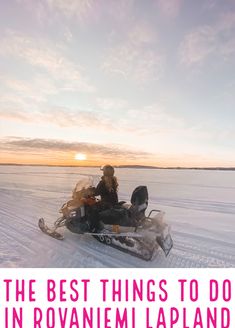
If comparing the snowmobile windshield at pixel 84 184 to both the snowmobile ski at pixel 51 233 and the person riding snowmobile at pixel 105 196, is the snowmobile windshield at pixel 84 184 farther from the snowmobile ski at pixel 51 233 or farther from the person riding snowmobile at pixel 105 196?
the snowmobile ski at pixel 51 233

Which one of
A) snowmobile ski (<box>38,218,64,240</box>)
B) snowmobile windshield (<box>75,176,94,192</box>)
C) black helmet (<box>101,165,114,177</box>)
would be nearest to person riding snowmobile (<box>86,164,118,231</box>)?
black helmet (<box>101,165,114,177</box>)

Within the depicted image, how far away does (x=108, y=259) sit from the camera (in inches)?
208

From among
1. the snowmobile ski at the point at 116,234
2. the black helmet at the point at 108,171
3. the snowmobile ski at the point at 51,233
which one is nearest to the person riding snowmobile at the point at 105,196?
the black helmet at the point at 108,171

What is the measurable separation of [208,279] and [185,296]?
2.09ft

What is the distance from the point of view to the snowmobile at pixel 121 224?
17.8ft

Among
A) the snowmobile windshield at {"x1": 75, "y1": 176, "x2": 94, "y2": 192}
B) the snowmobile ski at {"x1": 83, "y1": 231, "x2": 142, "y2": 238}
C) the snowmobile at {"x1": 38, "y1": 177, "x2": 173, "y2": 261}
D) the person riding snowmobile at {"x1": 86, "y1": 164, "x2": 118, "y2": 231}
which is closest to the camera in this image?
the snowmobile at {"x1": 38, "y1": 177, "x2": 173, "y2": 261}

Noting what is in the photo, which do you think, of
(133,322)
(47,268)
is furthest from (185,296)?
(47,268)

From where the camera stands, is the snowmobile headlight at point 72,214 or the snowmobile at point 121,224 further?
the snowmobile headlight at point 72,214

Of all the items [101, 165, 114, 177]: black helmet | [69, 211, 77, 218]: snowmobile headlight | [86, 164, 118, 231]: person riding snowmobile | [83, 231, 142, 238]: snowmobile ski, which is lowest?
[83, 231, 142, 238]: snowmobile ski

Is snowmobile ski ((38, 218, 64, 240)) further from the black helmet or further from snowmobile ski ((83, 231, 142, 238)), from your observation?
the black helmet

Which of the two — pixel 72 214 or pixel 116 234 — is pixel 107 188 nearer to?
pixel 72 214

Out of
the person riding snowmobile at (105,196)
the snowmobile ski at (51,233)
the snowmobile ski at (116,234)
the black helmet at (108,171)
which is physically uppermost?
the black helmet at (108,171)

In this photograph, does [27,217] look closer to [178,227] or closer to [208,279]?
[178,227]

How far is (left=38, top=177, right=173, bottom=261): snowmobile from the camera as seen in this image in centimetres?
542
